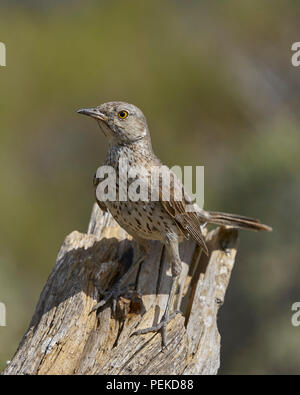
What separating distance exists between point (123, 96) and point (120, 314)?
20.0 feet

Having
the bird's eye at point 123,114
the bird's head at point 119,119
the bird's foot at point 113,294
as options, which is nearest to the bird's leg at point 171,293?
the bird's foot at point 113,294

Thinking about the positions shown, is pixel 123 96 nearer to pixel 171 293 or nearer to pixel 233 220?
pixel 233 220

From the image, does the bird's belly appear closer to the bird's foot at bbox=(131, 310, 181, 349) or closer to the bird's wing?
the bird's wing

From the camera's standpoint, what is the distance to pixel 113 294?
439cm

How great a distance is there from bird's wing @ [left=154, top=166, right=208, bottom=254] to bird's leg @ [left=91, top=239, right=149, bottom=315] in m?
0.46

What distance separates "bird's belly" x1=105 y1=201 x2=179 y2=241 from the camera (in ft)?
13.8

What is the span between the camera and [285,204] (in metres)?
6.59

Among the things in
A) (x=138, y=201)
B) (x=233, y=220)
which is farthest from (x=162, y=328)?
(x=233, y=220)

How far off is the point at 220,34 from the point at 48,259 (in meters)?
6.12

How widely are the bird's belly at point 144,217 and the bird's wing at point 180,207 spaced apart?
52 mm

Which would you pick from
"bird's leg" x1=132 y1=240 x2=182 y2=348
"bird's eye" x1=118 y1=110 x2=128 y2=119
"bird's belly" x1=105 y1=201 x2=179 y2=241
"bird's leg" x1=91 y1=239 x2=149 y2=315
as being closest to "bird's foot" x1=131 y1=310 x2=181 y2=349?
"bird's leg" x1=132 y1=240 x2=182 y2=348

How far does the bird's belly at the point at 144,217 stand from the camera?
4.20m
